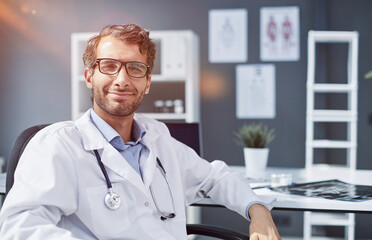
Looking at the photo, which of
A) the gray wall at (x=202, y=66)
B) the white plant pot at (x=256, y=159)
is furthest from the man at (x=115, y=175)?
the gray wall at (x=202, y=66)

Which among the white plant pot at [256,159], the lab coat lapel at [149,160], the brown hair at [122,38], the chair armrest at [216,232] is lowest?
the chair armrest at [216,232]

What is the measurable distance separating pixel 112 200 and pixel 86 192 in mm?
79

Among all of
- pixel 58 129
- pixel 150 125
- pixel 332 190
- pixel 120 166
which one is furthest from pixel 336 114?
pixel 58 129

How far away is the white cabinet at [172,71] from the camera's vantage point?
3545 millimetres

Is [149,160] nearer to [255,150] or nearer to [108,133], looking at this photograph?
[108,133]

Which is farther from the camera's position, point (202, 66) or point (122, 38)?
point (202, 66)

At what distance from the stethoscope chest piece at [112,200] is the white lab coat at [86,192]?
0.04ft

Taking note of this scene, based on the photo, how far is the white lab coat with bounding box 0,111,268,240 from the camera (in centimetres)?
107

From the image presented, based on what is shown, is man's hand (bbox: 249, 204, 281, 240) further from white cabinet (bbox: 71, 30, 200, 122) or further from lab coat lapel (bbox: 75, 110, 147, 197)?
white cabinet (bbox: 71, 30, 200, 122)

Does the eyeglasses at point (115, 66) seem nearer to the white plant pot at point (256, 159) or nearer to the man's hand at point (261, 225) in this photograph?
the man's hand at point (261, 225)

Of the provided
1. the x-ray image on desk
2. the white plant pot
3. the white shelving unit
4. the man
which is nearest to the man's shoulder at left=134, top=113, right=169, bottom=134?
the man

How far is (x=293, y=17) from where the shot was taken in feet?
12.7

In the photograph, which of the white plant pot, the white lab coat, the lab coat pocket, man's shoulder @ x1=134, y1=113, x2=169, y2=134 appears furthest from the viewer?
the white plant pot

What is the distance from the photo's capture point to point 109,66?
1.40 metres
